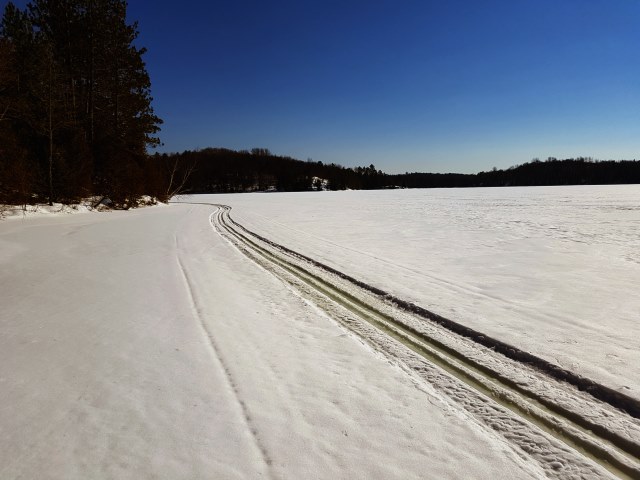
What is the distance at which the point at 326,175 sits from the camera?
423 feet

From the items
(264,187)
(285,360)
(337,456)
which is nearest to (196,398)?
(285,360)

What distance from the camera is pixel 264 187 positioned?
118 meters

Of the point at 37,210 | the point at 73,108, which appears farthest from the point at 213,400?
the point at 73,108

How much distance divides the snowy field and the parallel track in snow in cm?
4

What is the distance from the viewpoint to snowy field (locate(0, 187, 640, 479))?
215 centimetres

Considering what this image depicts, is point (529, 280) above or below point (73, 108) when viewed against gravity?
below

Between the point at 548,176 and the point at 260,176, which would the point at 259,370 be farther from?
the point at 548,176

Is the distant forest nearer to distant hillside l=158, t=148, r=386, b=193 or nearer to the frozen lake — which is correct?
the frozen lake

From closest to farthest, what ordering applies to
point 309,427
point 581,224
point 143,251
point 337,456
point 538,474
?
point 538,474 → point 337,456 → point 309,427 → point 143,251 → point 581,224

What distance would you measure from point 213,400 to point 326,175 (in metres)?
129

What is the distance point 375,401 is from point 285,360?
103cm

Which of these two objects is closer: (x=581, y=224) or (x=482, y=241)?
(x=482, y=241)

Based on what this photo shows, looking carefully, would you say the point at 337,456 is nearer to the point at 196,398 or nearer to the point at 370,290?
the point at 196,398

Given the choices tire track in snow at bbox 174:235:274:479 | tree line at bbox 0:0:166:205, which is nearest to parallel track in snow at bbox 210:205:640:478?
tire track in snow at bbox 174:235:274:479
